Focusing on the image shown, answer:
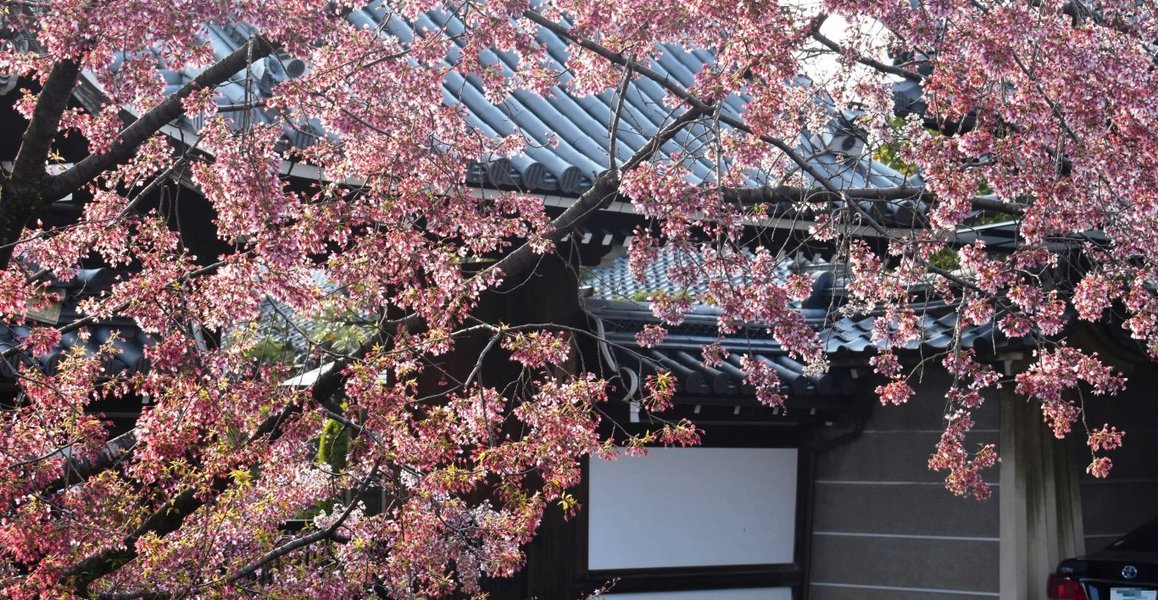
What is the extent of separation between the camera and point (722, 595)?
8.66 meters

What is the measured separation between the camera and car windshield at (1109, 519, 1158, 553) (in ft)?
27.4

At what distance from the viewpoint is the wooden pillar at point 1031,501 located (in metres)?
8.43

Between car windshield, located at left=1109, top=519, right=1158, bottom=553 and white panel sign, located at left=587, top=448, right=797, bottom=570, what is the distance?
2.26 m

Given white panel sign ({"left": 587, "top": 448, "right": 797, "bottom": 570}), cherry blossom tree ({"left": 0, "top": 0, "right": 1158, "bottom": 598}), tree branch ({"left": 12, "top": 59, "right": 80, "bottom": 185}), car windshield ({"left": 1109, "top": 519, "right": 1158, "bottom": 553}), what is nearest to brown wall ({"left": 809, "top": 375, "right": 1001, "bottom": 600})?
white panel sign ({"left": 587, "top": 448, "right": 797, "bottom": 570})

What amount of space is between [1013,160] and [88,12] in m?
3.44

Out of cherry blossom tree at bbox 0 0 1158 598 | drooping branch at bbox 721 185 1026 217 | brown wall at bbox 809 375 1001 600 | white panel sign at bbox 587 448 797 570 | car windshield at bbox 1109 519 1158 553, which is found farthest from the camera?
brown wall at bbox 809 375 1001 600

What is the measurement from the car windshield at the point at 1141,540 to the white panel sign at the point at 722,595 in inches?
91.5

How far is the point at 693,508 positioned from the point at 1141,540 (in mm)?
3078

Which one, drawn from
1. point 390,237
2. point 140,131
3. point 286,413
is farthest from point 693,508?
point 140,131

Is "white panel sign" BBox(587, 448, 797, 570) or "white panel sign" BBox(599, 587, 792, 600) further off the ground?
"white panel sign" BBox(587, 448, 797, 570)

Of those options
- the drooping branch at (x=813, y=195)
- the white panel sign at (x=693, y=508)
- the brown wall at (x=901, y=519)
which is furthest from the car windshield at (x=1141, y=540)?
the drooping branch at (x=813, y=195)

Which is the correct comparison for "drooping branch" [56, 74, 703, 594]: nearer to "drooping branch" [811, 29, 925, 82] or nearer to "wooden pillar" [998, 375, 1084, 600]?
"drooping branch" [811, 29, 925, 82]

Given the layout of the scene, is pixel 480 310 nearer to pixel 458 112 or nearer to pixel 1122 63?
pixel 458 112

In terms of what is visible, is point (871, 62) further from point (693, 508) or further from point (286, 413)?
point (693, 508)
